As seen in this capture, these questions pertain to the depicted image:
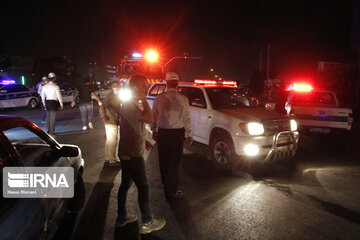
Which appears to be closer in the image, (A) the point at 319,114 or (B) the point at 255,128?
(B) the point at 255,128

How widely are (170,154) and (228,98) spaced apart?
2888 mm

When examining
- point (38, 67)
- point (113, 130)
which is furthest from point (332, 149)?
point (38, 67)

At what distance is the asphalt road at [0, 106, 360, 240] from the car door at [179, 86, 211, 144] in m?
0.64

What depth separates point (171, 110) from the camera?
4.33m

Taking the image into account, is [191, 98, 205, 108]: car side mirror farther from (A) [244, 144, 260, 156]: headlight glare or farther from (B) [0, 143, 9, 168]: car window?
(B) [0, 143, 9, 168]: car window

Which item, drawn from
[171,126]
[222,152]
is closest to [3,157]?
[171,126]

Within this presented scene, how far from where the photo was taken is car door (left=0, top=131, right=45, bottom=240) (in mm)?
1907

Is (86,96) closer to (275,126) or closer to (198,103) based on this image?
(198,103)

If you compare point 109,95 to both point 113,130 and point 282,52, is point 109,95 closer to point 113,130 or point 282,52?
point 113,130

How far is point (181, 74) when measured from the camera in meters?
17.9

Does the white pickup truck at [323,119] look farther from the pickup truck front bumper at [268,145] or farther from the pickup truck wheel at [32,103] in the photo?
the pickup truck wheel at [32,103]

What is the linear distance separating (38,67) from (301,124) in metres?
56.5

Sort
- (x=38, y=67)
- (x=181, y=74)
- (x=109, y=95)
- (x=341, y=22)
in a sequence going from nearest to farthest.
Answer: (x=109, y=95)
(x=181, y=74)
(x=341, y=22)
(x=38, y=67)

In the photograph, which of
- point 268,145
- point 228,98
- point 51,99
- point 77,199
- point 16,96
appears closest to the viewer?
point 77,199
